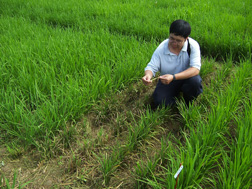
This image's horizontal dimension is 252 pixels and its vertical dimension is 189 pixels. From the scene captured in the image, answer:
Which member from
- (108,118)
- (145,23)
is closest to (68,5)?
(145,23)

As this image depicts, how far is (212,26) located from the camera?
3.55m

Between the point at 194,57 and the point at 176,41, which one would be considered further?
the point at 194,57

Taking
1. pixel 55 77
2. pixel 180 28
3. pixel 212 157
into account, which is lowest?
pixel 212 157

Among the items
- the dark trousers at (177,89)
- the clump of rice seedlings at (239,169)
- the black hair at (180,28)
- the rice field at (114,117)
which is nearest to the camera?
the clump of rice seedlings at (239,169)

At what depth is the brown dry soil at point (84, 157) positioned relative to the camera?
160 centimetres

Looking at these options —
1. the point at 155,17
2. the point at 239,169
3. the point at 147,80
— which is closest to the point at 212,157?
the point at 239,169

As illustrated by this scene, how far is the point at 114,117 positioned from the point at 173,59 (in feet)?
2.53

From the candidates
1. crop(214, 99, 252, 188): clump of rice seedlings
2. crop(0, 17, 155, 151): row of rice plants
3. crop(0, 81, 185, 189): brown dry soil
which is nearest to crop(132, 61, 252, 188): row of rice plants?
crop(214, 99, 252, 188): clump of rice seedlings

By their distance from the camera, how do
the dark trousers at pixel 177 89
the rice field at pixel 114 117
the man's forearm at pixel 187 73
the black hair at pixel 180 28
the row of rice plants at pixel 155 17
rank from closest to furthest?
the rice field at pixel 114 117 → the black hair at pixel 180 28 → the man's forearm at pixel 187 73 → the dark trousers at pixel 177 89 → the row of rice plants at pixel 155 17

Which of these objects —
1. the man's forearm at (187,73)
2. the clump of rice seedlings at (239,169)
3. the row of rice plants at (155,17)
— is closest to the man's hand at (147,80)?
the man's forearm at (187,73)

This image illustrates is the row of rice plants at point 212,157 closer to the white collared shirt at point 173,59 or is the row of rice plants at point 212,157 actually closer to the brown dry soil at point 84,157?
the brown dry soil at point 84,157

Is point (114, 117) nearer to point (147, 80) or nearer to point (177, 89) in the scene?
point (147, 80)

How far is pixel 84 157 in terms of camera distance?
1763 mm

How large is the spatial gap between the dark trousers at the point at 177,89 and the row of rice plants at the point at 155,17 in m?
1.09
